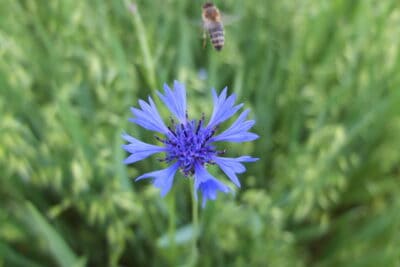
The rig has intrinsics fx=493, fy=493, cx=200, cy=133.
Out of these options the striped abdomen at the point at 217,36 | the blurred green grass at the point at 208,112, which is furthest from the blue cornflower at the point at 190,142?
the blurred green grass at the point at 208,112

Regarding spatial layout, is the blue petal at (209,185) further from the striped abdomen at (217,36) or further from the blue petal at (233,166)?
the striped abdomen at (217,36)

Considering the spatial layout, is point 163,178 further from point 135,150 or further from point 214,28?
point 214,28

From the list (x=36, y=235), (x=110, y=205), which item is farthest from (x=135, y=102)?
(x=36, y=235)

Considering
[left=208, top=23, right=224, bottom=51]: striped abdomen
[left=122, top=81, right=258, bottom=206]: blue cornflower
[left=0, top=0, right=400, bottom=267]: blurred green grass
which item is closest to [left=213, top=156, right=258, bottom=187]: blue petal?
[left=122, top=81, right=258, bottom=206]: blue cornflower

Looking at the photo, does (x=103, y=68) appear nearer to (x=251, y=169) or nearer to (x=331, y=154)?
(x=251, y=169)

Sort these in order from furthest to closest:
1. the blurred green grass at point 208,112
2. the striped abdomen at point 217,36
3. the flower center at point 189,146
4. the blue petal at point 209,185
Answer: the blurred green grass at point 208,112 < the striped abdomen at point 217,36 < the flower center at point 189,146 < the blue petal at point 209,185

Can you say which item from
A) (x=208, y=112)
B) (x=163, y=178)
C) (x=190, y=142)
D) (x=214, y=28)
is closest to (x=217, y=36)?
(x=214, y=28)

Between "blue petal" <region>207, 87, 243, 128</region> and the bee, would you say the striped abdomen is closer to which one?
the bee
